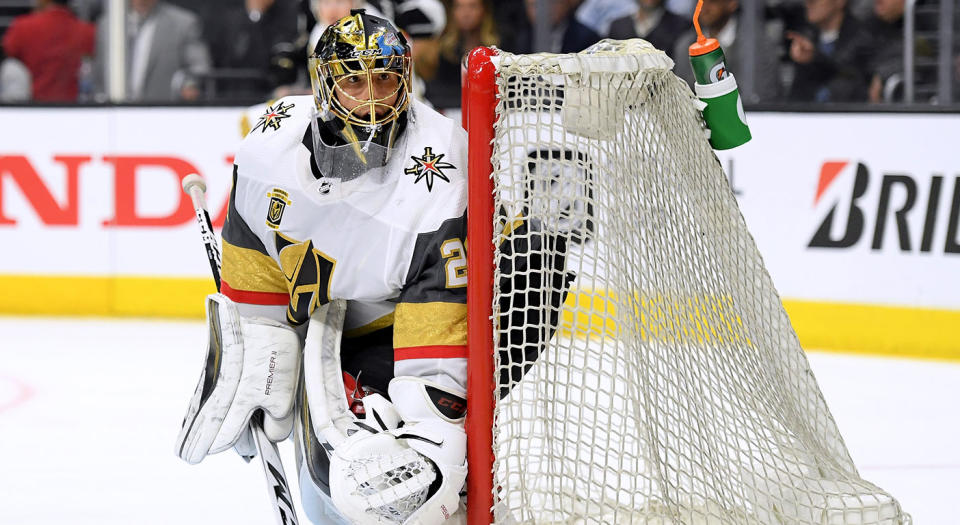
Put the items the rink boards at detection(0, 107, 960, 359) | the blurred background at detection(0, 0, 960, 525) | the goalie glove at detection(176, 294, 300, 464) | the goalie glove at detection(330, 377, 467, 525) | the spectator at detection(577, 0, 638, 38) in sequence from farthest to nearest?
the spectator at detection(577, 0, 638, 38)
the rink boards at detection(0, 107, 960, 359)
the blurred background at detection(0, 0, 960, 525)
the goalie glove at detection(176, 294, 300, 464)
the goalie glove at detection(330, 377, 467, 525)

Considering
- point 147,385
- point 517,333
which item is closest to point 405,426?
point 517,333

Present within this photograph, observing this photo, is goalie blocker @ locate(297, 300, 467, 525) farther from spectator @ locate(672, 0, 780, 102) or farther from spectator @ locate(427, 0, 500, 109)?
spectator @ locate(427, 0, 500, 109)

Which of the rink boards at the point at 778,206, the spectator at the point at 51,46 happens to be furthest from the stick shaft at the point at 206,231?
the spectator at the point at 51,46

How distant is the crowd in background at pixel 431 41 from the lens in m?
4.42

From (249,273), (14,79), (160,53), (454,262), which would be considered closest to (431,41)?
(160,53)

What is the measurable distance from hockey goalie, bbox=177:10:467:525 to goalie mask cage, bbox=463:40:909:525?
2.7 inches

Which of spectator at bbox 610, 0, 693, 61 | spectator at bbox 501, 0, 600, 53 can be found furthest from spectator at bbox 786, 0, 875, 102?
spectator at bbox 501, 0, 600, 53

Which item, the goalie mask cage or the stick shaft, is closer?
the goalie mask cage

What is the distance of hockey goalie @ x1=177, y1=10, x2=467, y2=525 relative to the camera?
1.69m

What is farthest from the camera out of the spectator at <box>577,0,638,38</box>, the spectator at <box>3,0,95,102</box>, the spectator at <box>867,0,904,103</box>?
the spectator at <box>3,0,95,102</box>

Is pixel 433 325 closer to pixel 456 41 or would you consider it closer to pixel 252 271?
pixel 252 271

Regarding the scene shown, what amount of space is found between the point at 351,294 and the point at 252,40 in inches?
136

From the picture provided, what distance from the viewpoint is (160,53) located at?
5.09 m

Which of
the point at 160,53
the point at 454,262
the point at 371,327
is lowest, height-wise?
the point at 371,327
